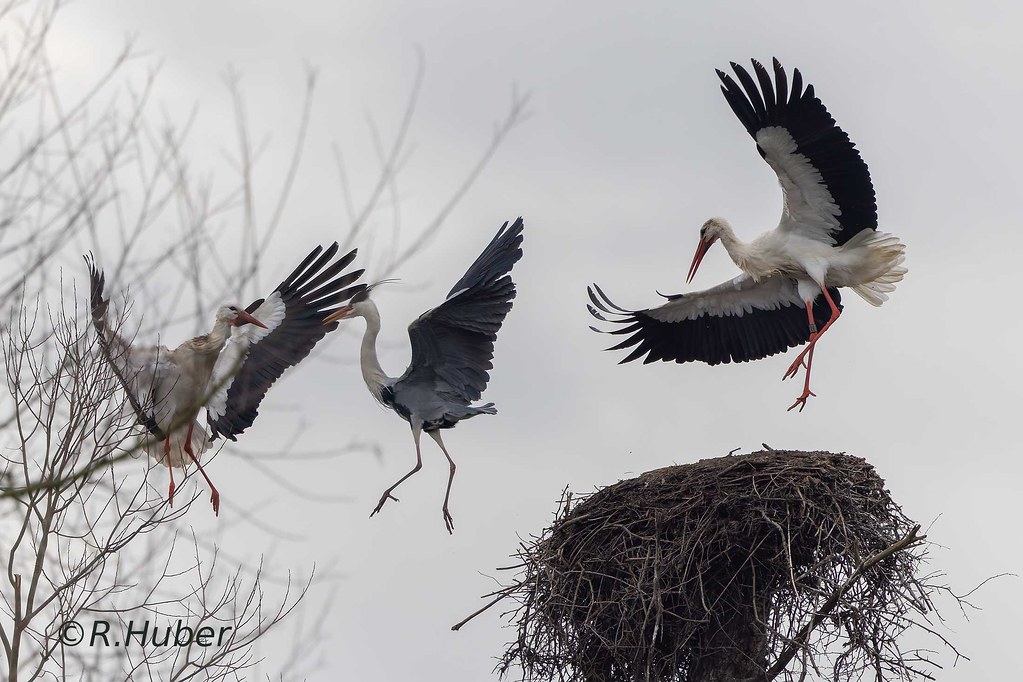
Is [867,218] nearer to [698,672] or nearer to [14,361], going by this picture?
[698,672]

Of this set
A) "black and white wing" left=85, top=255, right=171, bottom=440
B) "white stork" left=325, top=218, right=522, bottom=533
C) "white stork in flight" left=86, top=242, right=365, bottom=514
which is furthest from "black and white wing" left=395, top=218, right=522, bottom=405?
"black and white wing" left=85, top=255, right=171, bottom=440

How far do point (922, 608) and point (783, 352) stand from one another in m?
4.86

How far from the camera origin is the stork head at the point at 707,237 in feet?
40.8

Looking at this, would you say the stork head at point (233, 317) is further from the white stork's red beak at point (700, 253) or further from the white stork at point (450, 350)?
the white stork's red beak at point (700, 253)

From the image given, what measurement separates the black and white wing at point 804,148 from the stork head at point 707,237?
943 millimetres

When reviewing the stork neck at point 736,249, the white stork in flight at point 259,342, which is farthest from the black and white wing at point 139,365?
the stork neck at point 736,249

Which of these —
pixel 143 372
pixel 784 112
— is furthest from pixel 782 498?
pixel 143 372

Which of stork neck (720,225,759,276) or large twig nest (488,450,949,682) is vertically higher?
stork neck (720,225,759,276)

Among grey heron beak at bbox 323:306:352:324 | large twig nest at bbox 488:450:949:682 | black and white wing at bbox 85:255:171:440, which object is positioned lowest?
large twig nest at bbox 488:450:949:682

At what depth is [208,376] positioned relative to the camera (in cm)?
1165

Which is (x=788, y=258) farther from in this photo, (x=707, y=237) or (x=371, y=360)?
(x=371, y=360)

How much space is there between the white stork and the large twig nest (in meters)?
2.14

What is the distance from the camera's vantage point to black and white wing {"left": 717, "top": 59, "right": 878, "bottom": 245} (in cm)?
1080

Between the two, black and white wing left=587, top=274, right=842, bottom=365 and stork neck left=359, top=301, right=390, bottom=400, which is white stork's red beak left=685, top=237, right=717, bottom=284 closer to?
black and white wing left=587, top=274, right=842, bottom=365
